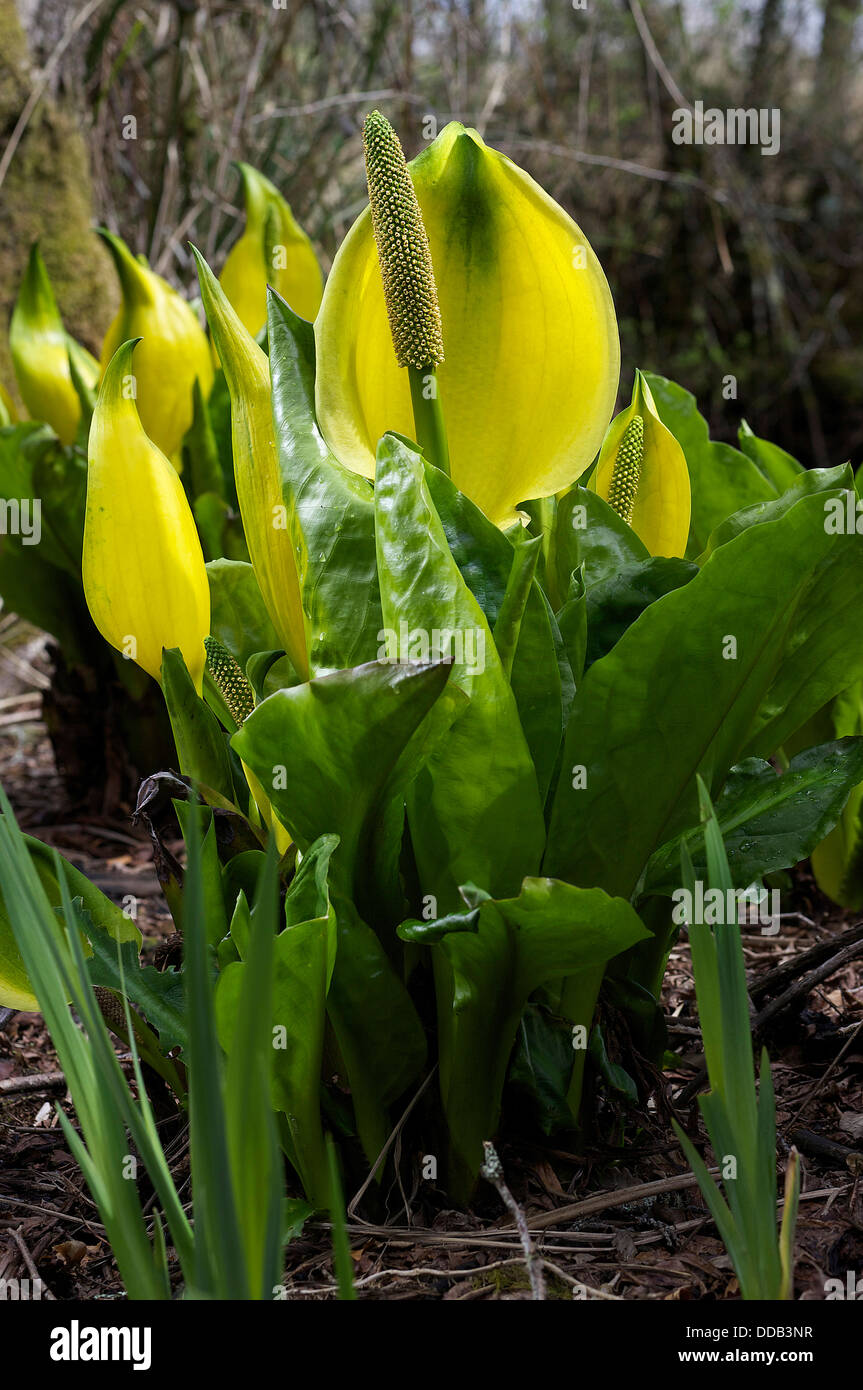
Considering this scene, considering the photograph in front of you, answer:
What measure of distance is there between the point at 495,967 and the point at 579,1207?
0.67ft

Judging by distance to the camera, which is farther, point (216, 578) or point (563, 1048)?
point (216, 578)

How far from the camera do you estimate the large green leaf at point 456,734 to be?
0.64 metres

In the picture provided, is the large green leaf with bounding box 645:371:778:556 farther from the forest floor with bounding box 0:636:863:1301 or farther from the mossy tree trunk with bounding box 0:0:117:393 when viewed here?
the mossy tree trunk with bounding box 0:0:117:393

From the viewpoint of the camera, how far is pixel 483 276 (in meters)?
0.81

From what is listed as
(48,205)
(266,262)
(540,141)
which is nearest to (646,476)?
(266,262)

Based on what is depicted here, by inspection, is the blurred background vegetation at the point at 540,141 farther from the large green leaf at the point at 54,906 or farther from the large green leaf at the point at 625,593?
the large green leaf at the point at 625,593

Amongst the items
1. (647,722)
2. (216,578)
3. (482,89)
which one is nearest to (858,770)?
(647,722)

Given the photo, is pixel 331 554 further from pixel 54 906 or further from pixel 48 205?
pixel 48 205

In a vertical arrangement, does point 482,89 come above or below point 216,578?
above

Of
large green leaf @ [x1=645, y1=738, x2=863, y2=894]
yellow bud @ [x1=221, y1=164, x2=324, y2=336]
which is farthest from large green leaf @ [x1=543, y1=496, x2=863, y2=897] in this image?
yellow bud @ [x1=221, y1=164, x2=324, y2=336]

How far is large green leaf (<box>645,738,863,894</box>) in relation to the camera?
748 mm

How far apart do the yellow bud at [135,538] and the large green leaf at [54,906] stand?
0.57 feet
